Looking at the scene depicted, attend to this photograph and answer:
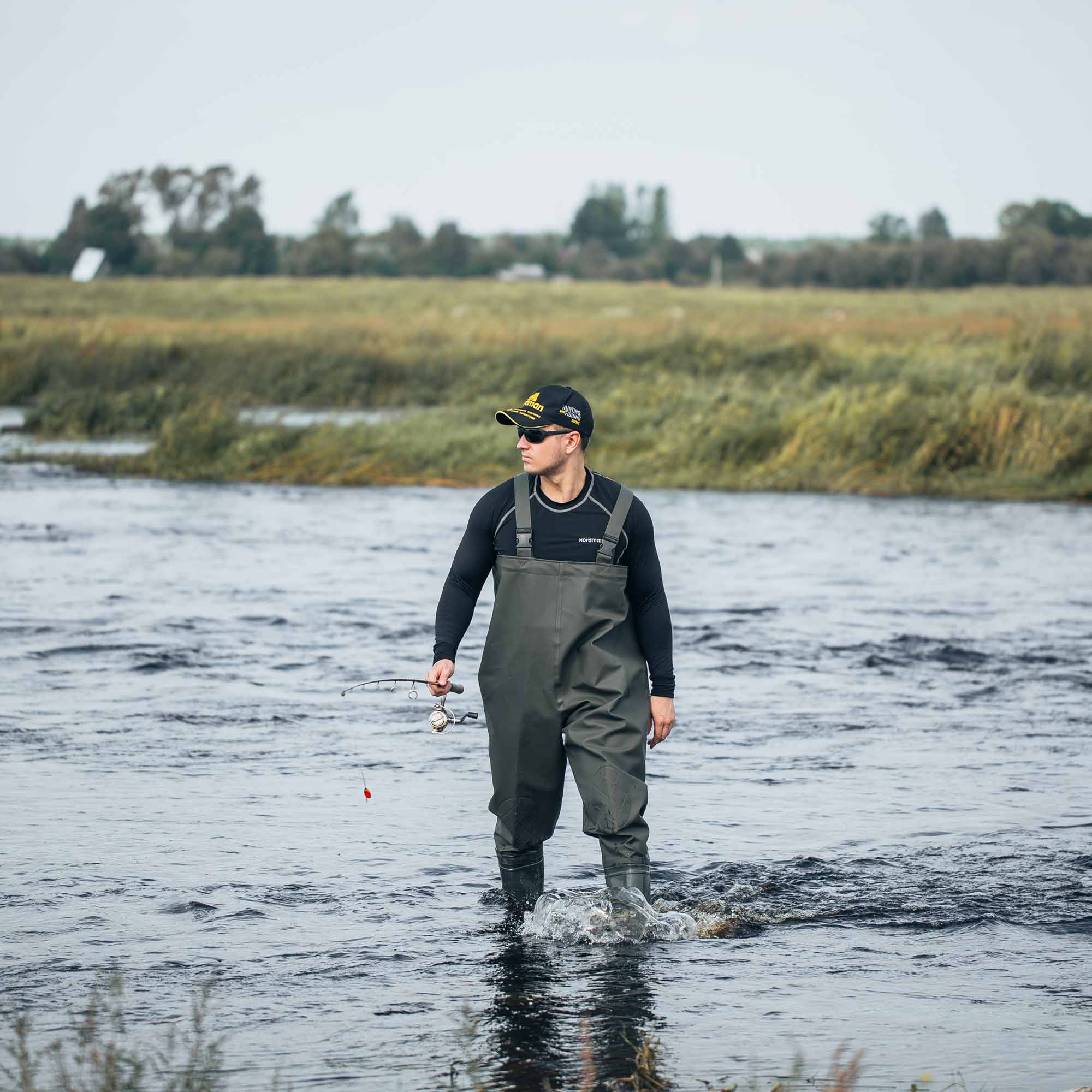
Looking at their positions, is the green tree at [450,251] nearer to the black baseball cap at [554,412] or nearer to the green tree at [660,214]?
the green tree at [660,214]

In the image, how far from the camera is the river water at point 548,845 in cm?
522

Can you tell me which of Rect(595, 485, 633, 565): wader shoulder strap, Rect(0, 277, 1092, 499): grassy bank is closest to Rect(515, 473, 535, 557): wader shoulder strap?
Rect(595, 485, 633, 565): wader shoulder strap

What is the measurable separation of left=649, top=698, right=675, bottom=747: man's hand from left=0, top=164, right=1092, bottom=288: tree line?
86111 mm

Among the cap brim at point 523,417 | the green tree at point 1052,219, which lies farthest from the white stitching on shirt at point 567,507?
the green tree at point 1052,219

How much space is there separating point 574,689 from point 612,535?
1.76ft

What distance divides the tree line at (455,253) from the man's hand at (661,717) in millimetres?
86111

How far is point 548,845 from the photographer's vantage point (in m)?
7.44

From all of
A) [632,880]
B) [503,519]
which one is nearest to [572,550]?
[503,519]

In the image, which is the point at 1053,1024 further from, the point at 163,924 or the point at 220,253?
the point at 220,253

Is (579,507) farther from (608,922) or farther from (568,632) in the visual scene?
(608,922)

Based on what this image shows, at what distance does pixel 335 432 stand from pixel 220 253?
84605 millimetres

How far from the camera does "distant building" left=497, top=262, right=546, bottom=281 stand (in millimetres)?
115375

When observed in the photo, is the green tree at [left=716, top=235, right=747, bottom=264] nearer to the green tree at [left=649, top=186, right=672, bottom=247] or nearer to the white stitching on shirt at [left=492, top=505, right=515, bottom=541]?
the green tree at [left=649, top=186, right=672, bottom=247]

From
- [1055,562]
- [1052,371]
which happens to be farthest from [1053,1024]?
[1052,371]
